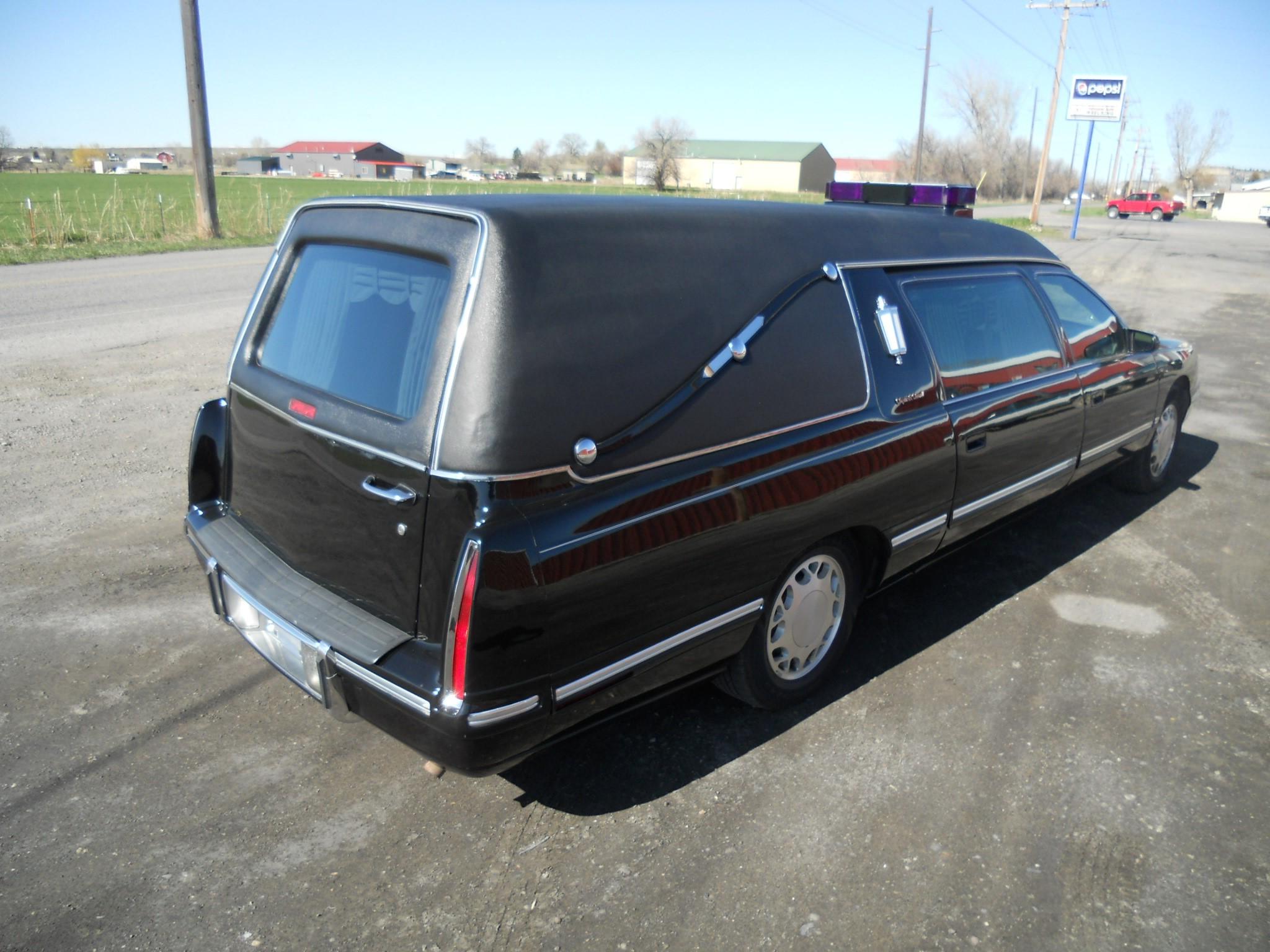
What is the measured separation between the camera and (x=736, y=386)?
8.98ft

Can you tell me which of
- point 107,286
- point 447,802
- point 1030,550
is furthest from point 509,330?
point 107,286

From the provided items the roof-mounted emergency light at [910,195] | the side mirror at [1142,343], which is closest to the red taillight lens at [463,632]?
the roof-mounted emergency light at [910,195]

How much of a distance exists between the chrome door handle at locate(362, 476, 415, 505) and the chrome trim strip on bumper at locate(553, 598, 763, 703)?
0.63 m

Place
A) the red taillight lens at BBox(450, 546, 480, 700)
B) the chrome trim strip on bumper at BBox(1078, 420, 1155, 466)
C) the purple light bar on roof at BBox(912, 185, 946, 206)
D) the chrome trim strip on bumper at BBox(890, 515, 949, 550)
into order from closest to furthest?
the red taillight lens at BBox(450, 546, 480, 700) → the chrome trim strip on bumper at BBox(890, 515, 949, 550) → the purple light bar on roof at BBox(912, 185, 946, 206) → the chrome trim strip on bumper at BBox(1078, 420, 1155, 466)

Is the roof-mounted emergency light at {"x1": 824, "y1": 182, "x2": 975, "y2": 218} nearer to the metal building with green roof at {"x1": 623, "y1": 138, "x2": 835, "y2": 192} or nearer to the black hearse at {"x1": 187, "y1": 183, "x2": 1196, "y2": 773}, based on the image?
the black hearse at {"x1": 187, "y1": 183, "x2": 1196, "y2": 773}

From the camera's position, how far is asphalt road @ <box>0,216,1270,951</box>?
235 cm

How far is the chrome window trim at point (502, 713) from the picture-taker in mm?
2186

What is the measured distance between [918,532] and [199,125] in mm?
20587

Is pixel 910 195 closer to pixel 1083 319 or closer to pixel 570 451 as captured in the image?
pixel 1083 319

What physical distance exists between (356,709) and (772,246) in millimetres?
1956

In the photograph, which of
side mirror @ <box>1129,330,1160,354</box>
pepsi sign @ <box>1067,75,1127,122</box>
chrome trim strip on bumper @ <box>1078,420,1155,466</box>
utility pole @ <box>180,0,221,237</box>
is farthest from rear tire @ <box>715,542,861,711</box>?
pepsi sign @ <box>1067,75,1127,122</box>

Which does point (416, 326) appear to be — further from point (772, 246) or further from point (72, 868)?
point (72, 868)

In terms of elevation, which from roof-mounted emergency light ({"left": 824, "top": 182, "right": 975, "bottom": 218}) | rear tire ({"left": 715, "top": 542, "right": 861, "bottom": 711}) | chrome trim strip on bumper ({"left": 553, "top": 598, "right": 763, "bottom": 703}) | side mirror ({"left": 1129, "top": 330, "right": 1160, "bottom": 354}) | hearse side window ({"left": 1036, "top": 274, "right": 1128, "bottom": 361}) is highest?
roof-mounted emergency light ({"left": 824, "top": 182, "right": 975, "bottom": 218})

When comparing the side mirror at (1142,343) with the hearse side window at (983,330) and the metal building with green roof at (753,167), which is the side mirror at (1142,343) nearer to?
the hearse side window at (983,330)
